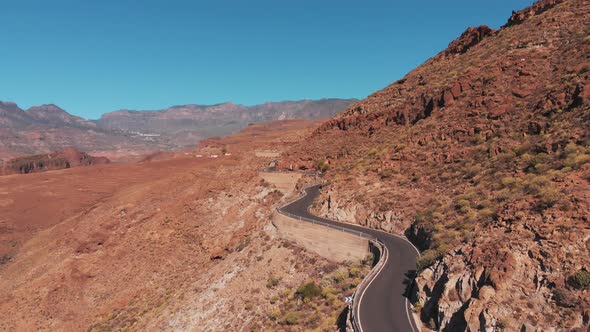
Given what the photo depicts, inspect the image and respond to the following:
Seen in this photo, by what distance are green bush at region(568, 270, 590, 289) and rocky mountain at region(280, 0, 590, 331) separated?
32 millimetres

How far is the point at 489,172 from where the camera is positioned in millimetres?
23203


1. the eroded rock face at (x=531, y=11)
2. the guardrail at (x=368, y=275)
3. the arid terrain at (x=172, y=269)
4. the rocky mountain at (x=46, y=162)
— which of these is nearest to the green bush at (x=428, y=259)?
the guardrail at (x=368, y=275)

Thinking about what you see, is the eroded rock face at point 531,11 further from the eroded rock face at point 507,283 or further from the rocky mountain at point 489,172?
the eroded rock face at point 507,283

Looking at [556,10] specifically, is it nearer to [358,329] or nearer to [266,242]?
[266,242]

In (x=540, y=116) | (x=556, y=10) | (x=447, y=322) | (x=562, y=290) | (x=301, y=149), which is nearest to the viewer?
(x=562, y=290)

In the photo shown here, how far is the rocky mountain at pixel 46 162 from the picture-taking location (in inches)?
6038

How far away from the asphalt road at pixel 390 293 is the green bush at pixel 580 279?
575 centimetres

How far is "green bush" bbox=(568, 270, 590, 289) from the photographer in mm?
10945

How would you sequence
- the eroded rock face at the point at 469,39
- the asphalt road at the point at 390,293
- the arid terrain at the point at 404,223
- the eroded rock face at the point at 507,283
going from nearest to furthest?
the eroded rock face at the point at 507,283 < the arid terrain at the point at 404,223 < the asphalt road at the point at 390,293 < the eroded rock face at the point at 469,39

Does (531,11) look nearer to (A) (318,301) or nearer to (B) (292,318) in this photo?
(A) (318,301)

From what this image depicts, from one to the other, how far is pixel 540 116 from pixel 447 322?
Result: 2076cm

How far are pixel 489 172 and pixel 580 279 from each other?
1318 centimetres

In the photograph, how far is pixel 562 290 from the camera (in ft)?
36.7

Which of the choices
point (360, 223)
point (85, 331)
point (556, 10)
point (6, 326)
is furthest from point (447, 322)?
point (556, 10)
